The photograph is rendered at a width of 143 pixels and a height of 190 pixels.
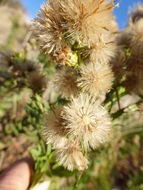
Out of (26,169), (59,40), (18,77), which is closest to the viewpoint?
(59,40)

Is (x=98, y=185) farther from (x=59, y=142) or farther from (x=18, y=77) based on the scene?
(x=59, y=142)

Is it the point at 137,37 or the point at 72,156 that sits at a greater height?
the point at 137,37

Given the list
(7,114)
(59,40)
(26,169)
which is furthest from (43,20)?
(7,114)

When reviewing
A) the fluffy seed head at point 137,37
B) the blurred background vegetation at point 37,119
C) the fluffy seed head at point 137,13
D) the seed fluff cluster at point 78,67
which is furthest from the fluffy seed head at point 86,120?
the fluffy seed head at point 137,13

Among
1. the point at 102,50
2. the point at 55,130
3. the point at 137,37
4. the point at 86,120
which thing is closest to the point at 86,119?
the point at 86,120

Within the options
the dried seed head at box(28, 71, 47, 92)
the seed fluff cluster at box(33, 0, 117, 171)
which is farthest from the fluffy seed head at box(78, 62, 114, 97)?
the dried seed head at box(28, 71, 47, 92)

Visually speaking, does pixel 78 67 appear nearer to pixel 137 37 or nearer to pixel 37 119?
pixel 137 37
